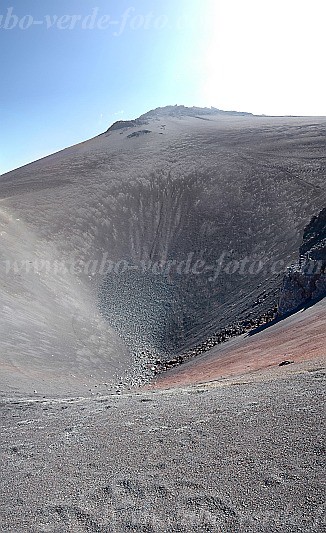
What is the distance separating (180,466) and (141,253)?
22.5 m

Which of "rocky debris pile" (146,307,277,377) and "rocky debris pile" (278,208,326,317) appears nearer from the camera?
"rocky debris pile" (278,208,326,317)

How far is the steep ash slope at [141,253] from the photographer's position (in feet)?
52.3

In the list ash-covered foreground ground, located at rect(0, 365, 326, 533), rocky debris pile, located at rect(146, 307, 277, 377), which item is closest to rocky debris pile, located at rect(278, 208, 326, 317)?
rocky debris pile, located at rect(146, 307, 277, 377)

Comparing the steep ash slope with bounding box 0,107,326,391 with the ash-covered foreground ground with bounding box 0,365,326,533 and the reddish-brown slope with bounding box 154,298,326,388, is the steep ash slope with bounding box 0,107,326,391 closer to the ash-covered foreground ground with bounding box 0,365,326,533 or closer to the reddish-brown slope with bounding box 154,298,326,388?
the reddish-brown slope with bounding box 154,298,326,388

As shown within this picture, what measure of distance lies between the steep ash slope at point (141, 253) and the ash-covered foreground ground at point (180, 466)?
179 inches

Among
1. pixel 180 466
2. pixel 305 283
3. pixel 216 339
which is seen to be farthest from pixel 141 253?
pixel 180 466

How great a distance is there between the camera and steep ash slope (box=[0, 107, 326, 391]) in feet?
52.3

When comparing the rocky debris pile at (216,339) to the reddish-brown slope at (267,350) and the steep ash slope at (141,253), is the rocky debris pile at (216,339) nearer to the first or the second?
the steep ash slope at (141,253)

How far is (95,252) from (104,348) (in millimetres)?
11208

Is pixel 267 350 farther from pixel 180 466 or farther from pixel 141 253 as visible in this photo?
pixel 141 253

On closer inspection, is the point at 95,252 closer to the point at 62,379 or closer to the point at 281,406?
the point at 62,379

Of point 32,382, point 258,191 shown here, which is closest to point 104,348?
point 32,382

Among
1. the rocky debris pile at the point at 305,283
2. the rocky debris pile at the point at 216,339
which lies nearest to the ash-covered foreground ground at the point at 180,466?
the rocky debris pile at the point at 305,283

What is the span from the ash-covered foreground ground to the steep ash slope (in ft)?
14.9
